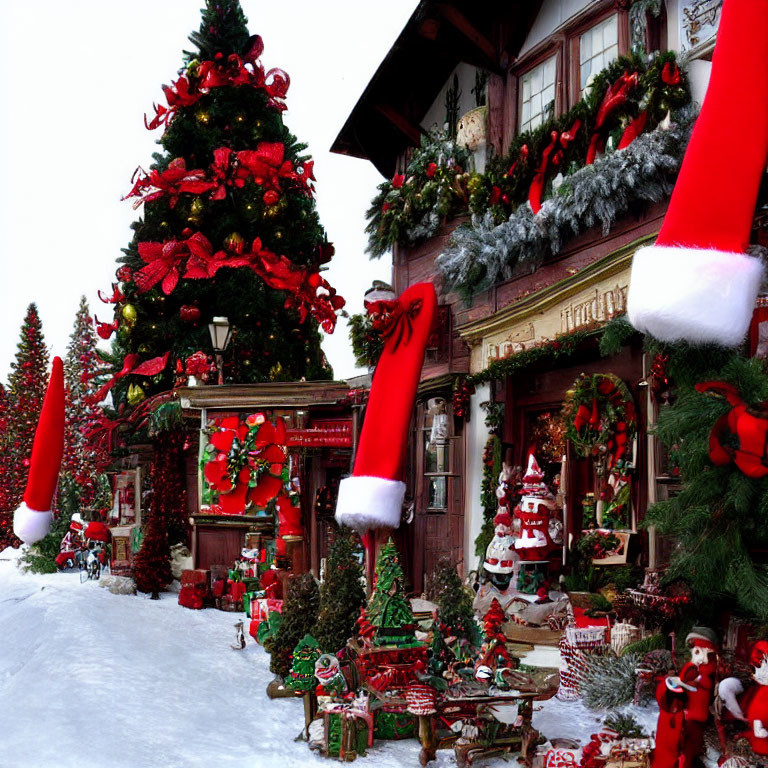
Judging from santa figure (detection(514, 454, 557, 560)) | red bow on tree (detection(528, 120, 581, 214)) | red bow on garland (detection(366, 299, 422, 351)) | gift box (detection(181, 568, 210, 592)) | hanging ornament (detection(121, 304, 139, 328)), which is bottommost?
gift box (detection(181, 568, 210, 592))

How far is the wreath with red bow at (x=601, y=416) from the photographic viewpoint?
8234 mm

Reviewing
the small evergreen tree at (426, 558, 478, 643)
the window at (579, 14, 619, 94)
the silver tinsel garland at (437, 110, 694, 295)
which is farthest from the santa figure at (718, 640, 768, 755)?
the window at (579, 14, 619, 94)

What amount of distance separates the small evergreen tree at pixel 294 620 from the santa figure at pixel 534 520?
2.47 metres

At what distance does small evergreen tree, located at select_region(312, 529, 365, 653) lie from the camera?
653 cm

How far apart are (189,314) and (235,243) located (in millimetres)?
1606

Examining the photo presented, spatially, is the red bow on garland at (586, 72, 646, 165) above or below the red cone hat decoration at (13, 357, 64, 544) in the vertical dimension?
above

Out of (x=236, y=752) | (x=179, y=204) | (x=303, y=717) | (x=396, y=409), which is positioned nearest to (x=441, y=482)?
(x=396, y=409)

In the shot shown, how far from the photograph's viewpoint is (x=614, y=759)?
4820 mm

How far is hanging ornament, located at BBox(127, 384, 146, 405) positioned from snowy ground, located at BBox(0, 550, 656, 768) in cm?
566

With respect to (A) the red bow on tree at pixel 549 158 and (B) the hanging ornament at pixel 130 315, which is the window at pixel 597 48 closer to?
(A) the red bow on tree at pixel 549 158

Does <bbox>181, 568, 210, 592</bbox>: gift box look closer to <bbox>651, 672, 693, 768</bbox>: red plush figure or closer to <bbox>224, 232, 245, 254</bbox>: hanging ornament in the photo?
<bbox>224, 232, 245, 254</bbox>: hanging ornament

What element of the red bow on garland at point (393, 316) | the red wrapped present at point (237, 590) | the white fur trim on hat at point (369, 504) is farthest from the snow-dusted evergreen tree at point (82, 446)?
the white fur trim on hat at point (369, 504)

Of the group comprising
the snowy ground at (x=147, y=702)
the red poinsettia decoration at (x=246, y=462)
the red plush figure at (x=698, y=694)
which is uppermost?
the red poinsettia decoration at (x=246, y=462)

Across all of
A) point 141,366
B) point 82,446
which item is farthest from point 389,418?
point 82,446
